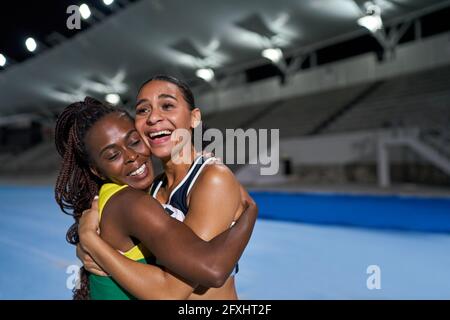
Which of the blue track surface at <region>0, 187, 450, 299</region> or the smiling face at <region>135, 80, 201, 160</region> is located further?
the blue track surface at <region>0, 187, 450, 299</region>

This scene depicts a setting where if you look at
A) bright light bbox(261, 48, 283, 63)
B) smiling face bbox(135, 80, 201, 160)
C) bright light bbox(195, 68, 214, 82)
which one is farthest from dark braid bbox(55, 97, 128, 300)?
bright light bbox(195, 68, 214, 82)

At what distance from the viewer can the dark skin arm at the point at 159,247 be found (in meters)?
1.20

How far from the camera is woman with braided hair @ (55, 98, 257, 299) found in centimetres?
121

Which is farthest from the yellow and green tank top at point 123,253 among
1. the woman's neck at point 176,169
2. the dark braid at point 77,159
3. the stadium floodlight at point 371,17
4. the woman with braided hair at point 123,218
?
the stadium floodlight at point 371,17

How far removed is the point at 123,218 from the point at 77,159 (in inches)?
16.5

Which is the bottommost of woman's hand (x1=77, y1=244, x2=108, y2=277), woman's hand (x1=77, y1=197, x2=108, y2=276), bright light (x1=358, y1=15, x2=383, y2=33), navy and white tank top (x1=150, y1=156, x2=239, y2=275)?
woman's hand (x1=77, y1=244, x2=108, y2=277)

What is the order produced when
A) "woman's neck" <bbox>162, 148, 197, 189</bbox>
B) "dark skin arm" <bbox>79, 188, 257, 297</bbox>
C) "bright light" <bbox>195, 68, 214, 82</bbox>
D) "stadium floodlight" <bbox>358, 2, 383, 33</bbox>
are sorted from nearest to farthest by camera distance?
"dark skin arm" <bbox>79, 188, 257, 297</bbox>
"woman's neck" <bbox>162, 148, 197, 189</bbox>
"stadium floodlight" <bbox>358, 2, 383, 33</bbox>
"bright light" <bbox>195, 68, 214, 82</bbox>

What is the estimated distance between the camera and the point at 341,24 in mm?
14781

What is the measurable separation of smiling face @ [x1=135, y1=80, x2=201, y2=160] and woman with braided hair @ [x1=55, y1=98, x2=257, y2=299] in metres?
0.05

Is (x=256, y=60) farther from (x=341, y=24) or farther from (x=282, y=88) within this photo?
(x=341, y=24)

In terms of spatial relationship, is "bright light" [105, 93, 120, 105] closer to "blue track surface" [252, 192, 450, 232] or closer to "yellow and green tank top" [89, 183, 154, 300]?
"blue track surface" [252, 192, 450, 232]

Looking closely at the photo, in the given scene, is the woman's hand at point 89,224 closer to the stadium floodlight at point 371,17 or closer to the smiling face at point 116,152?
the smiling face at point 116,152

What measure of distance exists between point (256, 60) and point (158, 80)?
18.6 metres

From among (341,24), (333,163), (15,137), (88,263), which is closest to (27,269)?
(88,263)
